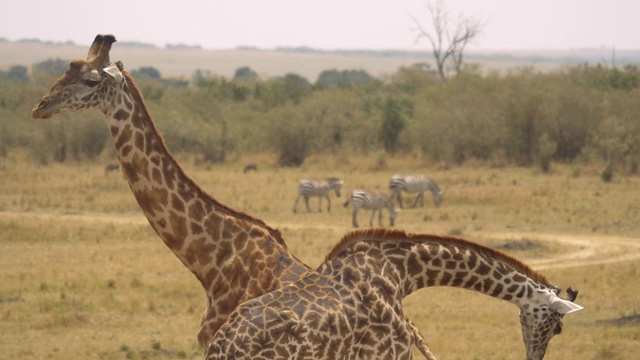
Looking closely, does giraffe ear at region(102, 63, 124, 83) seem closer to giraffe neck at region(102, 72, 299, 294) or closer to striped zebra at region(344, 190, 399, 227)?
giraffe neck at region(102, 72, 299, 294)

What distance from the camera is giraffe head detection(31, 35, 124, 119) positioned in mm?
7407

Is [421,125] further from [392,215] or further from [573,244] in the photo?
[573,244]

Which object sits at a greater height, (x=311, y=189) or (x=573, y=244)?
(x=573, y=244)

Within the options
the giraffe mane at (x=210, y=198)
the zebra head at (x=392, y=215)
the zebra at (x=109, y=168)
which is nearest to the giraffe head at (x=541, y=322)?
the giraffe mane at (x=210, y=198)

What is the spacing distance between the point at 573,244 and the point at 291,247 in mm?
5092

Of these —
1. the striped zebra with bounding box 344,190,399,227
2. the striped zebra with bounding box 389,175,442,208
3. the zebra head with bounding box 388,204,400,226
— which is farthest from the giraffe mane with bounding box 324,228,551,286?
the striped zebra with bounding box 389,175,442,208

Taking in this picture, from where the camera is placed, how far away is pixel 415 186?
95.7 ft

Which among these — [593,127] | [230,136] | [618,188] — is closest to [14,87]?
[230,136]

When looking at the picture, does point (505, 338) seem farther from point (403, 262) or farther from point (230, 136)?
point (230, 136)

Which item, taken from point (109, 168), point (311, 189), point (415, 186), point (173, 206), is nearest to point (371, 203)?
point (311, 189)

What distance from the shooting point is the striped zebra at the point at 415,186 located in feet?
94.9

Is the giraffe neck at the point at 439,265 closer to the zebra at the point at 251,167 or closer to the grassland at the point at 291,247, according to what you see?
the grassland at the point at 291,247

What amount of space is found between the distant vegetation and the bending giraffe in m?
28.1

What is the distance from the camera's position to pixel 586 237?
906 inches
